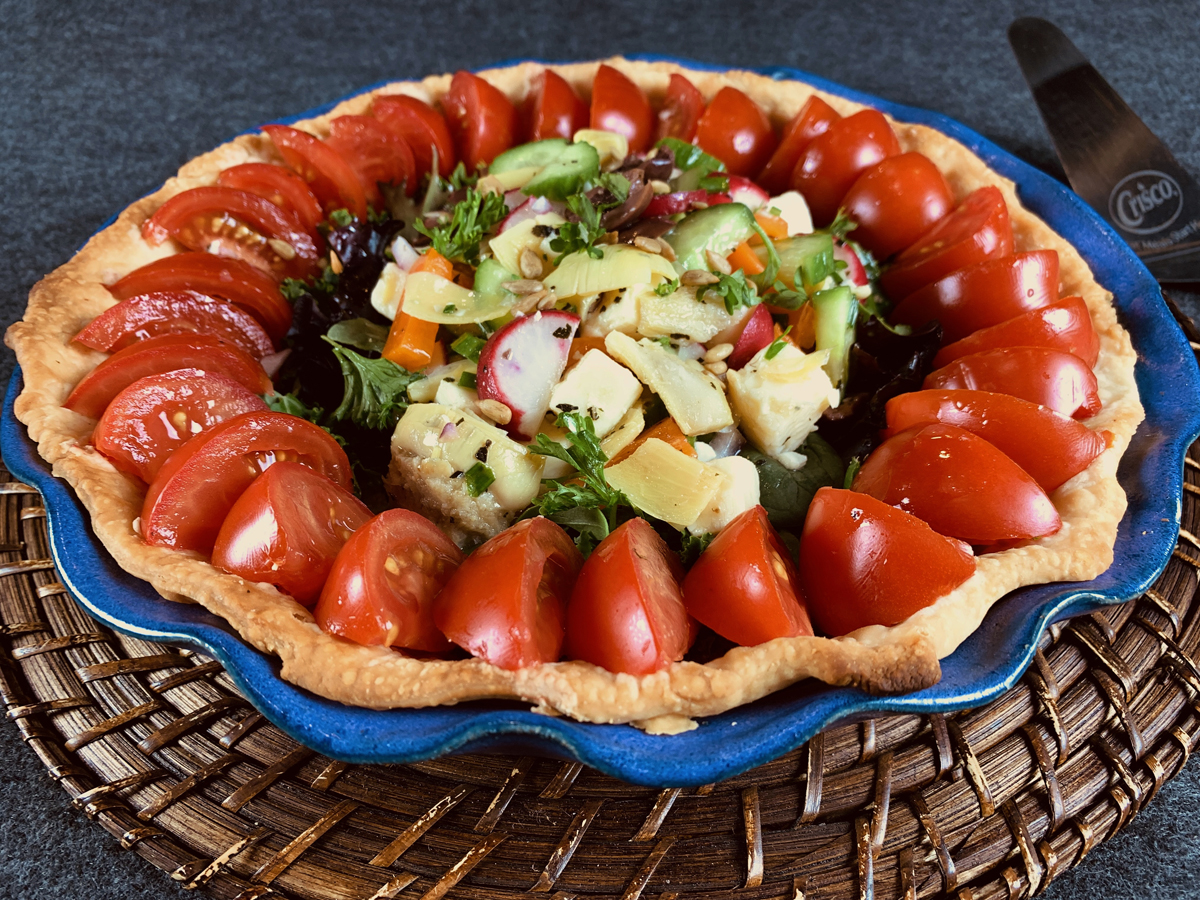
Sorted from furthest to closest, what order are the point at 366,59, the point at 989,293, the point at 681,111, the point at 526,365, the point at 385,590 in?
the point at 366,59 → the point at 681,111 → the point at 989,293 → the point at 526,365 → the point at 385,590

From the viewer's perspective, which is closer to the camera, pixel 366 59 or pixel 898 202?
pixel 898 202

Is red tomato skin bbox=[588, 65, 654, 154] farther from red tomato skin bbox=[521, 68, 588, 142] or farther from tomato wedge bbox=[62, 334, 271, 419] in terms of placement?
tomato wedge bbox=[62, 334, 271, 419]

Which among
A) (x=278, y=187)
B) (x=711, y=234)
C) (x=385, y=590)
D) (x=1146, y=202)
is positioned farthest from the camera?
(x=1146, y=202)

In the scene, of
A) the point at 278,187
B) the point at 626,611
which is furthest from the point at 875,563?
the point at 278,187

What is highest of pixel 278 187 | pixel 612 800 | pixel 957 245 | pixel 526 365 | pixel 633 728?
pixel 278 187

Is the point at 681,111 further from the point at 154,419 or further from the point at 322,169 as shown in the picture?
the point at 154,419

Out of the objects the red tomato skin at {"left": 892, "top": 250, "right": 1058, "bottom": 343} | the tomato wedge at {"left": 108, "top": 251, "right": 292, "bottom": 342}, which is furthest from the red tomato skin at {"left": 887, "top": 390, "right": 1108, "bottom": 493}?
the tomato wedge at {"left": 108, "top": 251, "right": 292, "bottom": 342}

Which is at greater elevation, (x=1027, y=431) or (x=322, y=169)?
(x=322, y=169)
